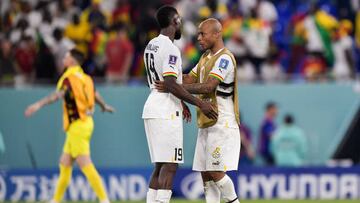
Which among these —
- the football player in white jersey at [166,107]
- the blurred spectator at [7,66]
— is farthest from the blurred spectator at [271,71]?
the football player in white jersey at [166,107]

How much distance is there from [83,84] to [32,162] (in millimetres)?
6146

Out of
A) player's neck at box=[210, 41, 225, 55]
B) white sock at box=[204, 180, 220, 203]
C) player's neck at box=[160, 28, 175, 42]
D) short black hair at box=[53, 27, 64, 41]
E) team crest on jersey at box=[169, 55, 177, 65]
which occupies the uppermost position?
player's neck at box=[160, 28, 175, 42]

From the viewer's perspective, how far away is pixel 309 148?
22953mm

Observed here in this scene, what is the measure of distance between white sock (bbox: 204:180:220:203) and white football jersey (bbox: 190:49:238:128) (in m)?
0.82

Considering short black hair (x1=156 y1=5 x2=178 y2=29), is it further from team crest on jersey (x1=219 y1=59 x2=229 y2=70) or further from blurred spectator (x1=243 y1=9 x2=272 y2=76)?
blurred spectator (x1=243 y1=9 x2=272 y2=76)

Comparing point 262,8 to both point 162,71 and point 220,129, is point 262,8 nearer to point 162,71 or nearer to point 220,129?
point 220,129

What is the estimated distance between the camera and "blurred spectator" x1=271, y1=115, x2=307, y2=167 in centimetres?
2244

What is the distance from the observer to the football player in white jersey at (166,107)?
13305 mm

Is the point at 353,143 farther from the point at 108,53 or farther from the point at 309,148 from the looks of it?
the point at 108,53

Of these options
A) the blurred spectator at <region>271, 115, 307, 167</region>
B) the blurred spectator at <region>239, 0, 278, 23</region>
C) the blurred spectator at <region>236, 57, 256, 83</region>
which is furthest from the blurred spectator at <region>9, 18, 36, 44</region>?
the blurred spectator at <region>271, 115, 307, 167</region>

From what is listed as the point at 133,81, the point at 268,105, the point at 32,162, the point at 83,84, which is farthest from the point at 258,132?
the point at 83,84

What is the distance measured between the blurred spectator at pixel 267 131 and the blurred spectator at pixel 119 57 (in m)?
3.03

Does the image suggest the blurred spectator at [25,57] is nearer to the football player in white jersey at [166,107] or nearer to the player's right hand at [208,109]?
the football player in white jersey at [166,107]

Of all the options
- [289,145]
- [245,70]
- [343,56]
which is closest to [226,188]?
[289,145]
